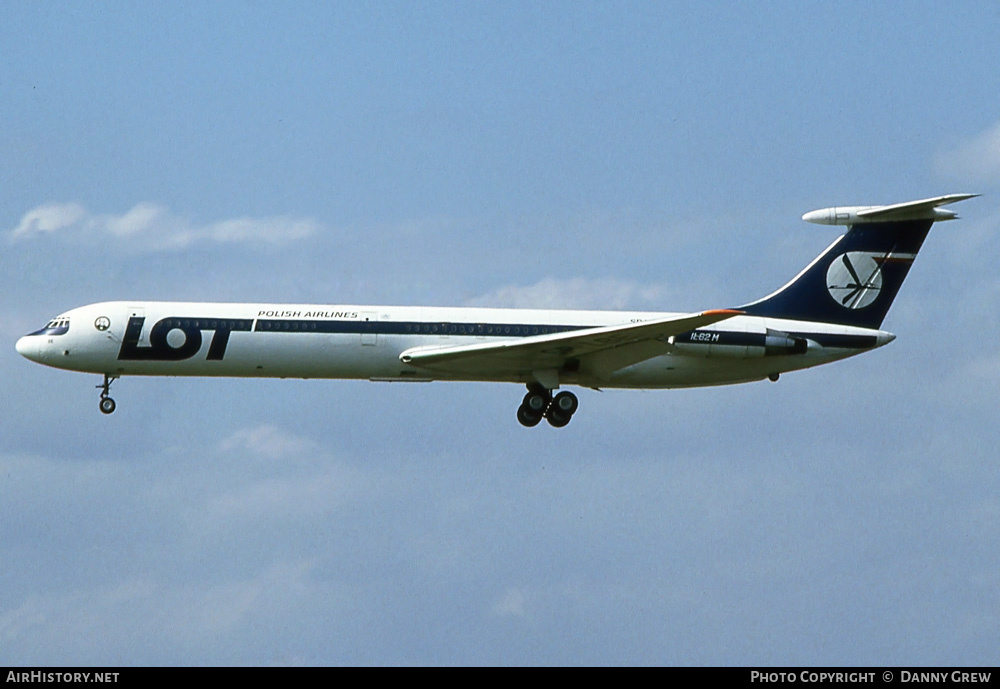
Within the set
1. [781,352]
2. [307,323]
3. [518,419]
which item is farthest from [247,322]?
[781,352]

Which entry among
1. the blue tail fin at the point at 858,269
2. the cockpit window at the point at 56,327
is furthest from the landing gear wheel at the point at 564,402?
the cockpit window at the point at 56,327

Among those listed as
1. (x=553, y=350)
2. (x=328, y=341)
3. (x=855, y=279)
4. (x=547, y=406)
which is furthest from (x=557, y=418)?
(x=855, y=279)

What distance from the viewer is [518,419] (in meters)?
49.9

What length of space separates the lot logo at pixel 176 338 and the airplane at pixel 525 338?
0.03 metres

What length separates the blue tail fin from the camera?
50.4m

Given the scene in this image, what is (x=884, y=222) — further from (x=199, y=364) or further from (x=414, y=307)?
(x=199, y=364)

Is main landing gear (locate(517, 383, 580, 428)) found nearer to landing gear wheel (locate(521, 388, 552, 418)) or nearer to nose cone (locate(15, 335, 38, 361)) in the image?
landing gear wheel (locate(521, 388, 552, 418))

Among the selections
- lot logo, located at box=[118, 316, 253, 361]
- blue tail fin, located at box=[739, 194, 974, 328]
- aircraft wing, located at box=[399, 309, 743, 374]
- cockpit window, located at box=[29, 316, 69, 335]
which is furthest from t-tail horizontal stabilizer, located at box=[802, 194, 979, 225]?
cockpit window, located at box=[29, 316, 69, 335]

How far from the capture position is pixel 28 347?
4809cm

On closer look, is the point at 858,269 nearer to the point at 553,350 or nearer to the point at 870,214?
the point at 870,214

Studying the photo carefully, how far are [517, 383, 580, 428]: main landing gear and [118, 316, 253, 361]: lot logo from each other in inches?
376

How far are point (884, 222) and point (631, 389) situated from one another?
10.4m

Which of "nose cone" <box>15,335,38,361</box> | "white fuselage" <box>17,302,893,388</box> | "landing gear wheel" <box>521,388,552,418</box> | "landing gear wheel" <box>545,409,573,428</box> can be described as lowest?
"landing gear wheel" <box>545,409,573,428</box>
